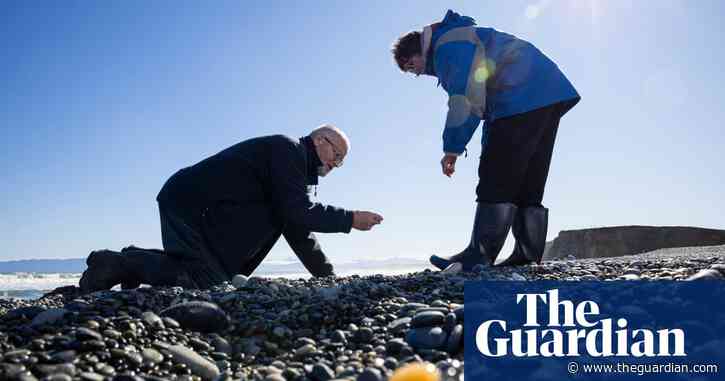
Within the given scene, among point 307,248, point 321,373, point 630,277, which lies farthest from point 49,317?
point 630,277

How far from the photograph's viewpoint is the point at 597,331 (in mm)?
2158

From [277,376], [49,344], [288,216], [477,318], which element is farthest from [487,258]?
[49,344]

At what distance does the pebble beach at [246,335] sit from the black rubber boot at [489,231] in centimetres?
98

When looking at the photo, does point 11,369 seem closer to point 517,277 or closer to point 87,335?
point 87,335

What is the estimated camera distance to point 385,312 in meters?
2.51

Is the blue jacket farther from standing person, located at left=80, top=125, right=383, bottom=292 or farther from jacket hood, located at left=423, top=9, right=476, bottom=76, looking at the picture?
standing person, located at left=80, top=125, right=383, bottom=292

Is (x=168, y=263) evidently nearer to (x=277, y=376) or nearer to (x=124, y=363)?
(x=124, y=363)

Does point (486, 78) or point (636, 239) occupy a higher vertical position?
point (486, 78)

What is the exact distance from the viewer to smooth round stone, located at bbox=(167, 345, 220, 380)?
1903 millimetres

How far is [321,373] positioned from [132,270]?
9.95 ft

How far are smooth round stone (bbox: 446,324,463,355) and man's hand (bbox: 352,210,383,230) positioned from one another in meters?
2.57

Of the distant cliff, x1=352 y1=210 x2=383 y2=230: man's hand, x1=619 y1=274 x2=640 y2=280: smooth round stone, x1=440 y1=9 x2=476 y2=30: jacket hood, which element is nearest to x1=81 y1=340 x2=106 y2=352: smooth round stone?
x1=619 y1=274 x2=640 y2=280: smooth round stone

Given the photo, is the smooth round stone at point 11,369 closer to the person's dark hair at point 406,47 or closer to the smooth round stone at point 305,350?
the smooth round stone at point 305,350

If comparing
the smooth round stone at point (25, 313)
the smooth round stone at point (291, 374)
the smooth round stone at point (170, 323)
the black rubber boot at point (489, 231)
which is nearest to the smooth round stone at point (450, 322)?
the smooth round stone at point (291, 374)
